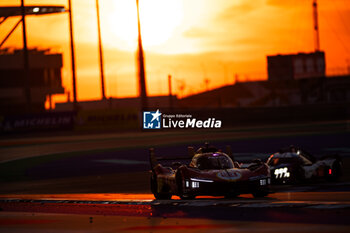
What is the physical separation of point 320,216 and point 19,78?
344ft

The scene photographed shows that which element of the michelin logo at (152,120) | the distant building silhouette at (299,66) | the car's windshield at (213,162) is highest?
the distant building silhouette at (299,66)

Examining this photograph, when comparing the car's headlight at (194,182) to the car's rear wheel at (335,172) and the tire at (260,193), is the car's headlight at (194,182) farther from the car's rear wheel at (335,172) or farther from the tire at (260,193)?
the car's rear wheel at (335,172)

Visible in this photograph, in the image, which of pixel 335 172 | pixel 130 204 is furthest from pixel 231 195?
pixel 335 172

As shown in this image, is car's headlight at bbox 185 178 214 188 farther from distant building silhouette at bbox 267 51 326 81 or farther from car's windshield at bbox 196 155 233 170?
distant building silhouette at bbox 267 51 326 81

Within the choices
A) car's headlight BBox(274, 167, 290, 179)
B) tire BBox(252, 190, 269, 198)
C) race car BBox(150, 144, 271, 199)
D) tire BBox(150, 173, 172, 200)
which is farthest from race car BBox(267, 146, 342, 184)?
tire BBox(150, 173, 172, 200)

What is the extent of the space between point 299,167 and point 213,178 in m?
5.18

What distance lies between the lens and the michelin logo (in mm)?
21492

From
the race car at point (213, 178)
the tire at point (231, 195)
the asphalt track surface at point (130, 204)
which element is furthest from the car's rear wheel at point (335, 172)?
the tire at point (231, 195)

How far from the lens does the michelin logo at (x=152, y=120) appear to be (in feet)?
70.5

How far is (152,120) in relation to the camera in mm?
22906

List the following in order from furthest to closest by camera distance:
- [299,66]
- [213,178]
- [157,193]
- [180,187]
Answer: [299,66], [157,193], [180,187], [213,178]

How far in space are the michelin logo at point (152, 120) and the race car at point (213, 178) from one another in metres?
1.97

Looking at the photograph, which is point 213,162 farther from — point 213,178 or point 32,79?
point 32,79

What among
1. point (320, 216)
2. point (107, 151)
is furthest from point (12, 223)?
point (107, 151)
